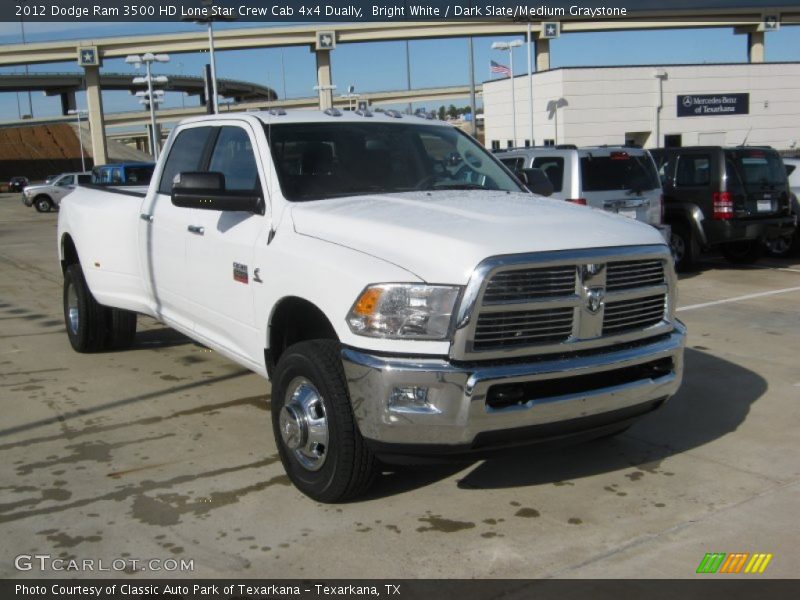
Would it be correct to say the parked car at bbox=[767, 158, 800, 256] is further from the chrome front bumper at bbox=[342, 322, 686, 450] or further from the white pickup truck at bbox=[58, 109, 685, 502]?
the chrome front bumper at bbox=[342, 322, 686, 450]

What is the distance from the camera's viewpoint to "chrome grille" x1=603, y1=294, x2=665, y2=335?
425 centimetres

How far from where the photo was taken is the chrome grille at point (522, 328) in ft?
12.7

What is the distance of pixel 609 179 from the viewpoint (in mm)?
11617

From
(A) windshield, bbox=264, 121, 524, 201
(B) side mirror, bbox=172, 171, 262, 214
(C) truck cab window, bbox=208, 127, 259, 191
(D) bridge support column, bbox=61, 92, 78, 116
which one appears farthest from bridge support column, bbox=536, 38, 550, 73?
(D) bridge support column, bbox=61, 92, 78, 116

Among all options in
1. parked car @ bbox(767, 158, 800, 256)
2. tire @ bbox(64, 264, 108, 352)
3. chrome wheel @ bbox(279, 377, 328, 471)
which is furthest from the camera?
parked car @ bbox(767, 158, 800, 256)

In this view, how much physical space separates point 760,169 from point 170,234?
9.73m

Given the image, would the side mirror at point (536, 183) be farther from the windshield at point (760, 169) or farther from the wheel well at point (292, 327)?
the windshield at point (760, 169)

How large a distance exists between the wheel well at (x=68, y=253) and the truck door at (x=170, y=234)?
66.9 inches

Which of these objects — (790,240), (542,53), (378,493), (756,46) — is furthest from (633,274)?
(756,46)

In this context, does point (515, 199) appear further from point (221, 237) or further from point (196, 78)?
point (196, 78)

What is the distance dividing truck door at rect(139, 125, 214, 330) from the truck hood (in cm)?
145

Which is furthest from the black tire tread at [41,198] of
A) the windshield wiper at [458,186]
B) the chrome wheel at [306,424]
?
the chrome wheel at [306,424]

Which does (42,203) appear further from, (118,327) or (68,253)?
(118,327)
